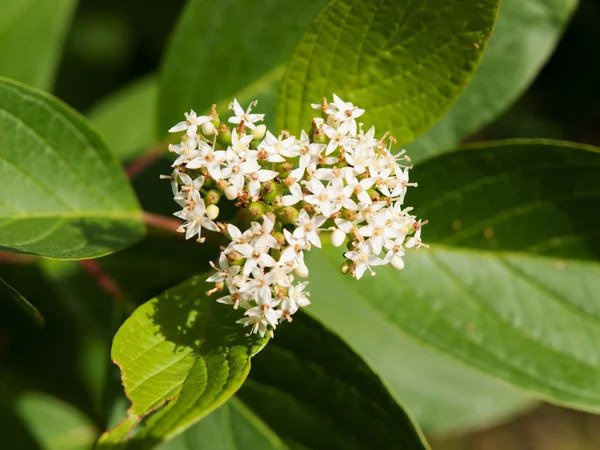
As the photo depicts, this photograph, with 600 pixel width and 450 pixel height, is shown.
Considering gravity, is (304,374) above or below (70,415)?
above

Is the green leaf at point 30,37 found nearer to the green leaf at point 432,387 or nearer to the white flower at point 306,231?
the white flower at point 306,231

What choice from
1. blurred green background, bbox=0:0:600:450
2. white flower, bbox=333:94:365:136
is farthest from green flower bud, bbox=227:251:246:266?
blurred green background, bbox=0:0:600:450

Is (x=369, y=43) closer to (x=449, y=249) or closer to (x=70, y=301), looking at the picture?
(x=449, y=249)

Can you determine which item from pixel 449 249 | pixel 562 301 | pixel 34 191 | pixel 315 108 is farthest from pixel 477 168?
pixel 34 191

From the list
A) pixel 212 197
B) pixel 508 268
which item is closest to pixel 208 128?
pixel 212 197

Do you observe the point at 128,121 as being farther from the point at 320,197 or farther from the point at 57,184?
the point at 320,197

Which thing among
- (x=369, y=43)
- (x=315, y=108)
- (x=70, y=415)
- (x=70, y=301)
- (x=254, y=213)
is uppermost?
(x=369, y=43)
